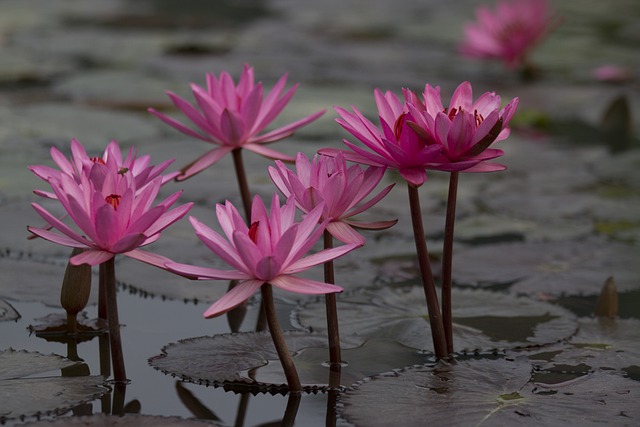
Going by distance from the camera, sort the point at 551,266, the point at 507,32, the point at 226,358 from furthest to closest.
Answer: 1. the point at 507,32
2. the point at 551,266
3. the point at 226,358

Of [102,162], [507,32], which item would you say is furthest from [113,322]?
[507,32]

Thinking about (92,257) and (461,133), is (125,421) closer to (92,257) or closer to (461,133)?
(92,257)

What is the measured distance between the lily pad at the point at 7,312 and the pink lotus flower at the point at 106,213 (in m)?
0.35

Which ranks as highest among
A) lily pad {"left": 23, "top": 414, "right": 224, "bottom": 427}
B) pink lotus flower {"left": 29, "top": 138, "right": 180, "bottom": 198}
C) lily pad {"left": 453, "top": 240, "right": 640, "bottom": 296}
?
pink lotus flower {"left": 29, "top": 138, "right": 180, "bottom": 198}

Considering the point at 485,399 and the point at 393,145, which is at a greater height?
the point at 393,145

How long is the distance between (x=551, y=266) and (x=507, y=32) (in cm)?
212

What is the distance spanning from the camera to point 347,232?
1.28 metres

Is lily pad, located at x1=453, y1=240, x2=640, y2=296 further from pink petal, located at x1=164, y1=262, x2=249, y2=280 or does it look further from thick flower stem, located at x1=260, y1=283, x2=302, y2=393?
pink petal, located at x1=164, y1=262, x2=249, y2=280

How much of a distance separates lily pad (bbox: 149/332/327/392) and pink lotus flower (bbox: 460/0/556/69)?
2.69 metres

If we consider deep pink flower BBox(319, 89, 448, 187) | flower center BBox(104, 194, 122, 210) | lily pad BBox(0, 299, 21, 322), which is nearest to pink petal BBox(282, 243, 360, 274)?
deep pink flower BBox(319, 89, 448, 187)

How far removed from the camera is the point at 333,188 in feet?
4.14

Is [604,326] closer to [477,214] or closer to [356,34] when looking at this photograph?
[477,214]

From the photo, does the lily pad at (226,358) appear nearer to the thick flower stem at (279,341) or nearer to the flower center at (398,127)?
the thick flower stem at (279,341)

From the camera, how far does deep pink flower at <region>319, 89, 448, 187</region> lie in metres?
1.26
